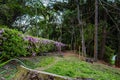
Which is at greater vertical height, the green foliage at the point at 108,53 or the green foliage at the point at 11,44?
the green foliage at the point at 11,44

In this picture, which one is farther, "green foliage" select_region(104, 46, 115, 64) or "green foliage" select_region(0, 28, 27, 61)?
"green foliage" select_region(104, 46, 115, 64)

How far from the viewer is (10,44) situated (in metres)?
6.93

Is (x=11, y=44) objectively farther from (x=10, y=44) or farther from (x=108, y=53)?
(x=108, y=53)

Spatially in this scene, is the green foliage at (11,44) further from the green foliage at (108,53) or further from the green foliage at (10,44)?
the green foliage at (108,53)

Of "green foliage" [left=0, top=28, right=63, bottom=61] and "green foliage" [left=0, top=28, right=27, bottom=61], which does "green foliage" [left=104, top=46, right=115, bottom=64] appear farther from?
"green foliage" [left=0, top=28, right=27, bottom=61]

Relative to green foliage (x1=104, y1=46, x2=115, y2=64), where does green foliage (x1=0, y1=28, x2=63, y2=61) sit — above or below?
above

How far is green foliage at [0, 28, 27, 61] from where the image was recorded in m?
6.70

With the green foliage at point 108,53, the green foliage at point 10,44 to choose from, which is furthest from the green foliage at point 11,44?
the green foliage at point 108,53

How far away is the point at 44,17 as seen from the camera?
70.6 ft

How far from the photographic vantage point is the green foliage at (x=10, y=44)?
6.70m

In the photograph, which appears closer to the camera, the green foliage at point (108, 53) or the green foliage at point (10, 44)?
the green foliage at point (10, 44)

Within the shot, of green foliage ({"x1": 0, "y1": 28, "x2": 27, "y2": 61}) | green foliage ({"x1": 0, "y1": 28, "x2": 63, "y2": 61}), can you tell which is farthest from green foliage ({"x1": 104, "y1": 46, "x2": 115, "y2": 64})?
green foliage ({"x1": 0, "y1": 28, "x2": 27, "y2": 61})

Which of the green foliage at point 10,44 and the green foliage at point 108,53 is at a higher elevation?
the green foliage at point 10,44

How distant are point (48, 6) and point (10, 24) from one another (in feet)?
12.6
